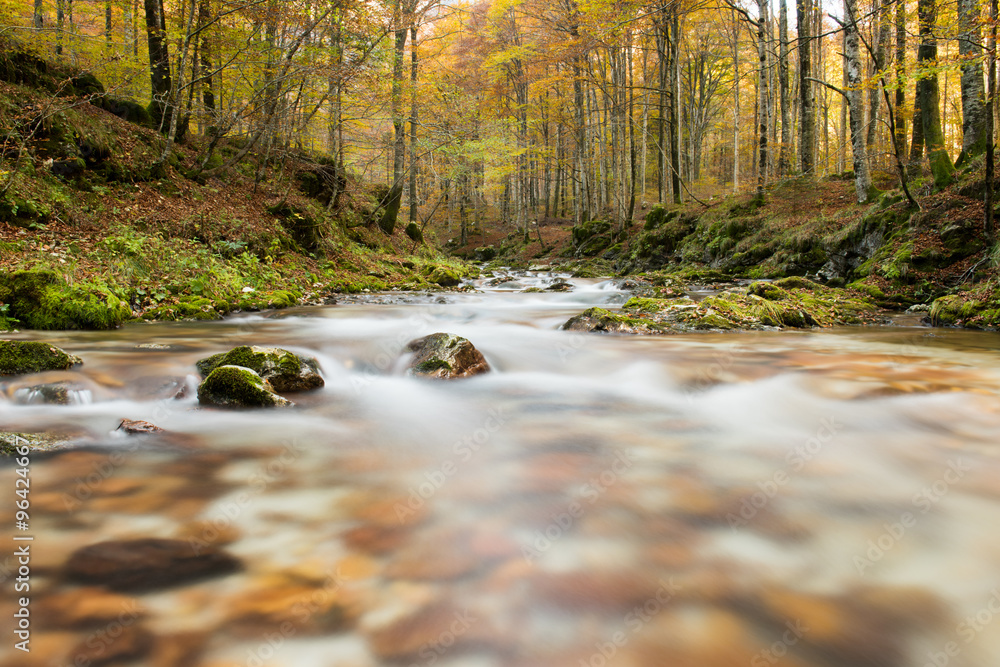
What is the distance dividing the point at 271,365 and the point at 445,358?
1570 millimetres

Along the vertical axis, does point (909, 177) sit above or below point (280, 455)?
above

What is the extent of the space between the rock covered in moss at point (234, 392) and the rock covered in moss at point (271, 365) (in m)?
0.32

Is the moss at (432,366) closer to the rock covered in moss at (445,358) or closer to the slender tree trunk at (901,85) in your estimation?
the rock covered in moss at (445,358)

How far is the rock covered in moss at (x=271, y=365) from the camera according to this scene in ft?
13.6

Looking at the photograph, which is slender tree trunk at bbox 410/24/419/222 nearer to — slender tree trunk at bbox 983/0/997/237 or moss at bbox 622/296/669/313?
moss at bbox 622/296/669/313

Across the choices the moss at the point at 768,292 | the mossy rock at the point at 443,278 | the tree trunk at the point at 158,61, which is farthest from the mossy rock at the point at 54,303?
the moss at the point at 768,292

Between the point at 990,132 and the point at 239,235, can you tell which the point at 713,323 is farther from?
the point at 239,235

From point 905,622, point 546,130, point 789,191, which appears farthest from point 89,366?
point 546,130

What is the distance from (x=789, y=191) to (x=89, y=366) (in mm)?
16401

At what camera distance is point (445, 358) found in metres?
4.98

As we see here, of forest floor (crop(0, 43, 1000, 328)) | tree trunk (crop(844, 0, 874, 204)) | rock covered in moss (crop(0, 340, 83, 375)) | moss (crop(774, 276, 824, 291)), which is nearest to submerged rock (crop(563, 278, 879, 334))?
moss (crop(774, 276, 824, 291))

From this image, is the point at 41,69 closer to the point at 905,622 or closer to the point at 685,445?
the point at 685,445

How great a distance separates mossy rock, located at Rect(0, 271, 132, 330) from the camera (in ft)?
19.1

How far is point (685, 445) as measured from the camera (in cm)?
328
